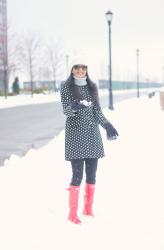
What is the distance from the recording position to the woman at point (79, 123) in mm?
4984

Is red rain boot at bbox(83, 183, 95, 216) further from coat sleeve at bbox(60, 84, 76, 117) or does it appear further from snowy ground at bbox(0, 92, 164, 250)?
coat sleeve at bbox(60, 84, 76, 117)

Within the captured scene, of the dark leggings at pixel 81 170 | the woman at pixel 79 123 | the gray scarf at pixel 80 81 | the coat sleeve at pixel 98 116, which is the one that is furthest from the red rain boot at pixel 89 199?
the gray scarf at pixel 80 81

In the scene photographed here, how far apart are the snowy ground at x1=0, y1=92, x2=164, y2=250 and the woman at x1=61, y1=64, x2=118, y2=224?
381 millimetres

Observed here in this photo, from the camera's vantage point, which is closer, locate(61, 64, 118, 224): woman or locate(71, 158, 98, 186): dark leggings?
locate(61, 64, 118, 224): woman

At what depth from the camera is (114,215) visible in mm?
5355

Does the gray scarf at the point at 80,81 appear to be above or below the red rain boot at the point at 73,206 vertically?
above

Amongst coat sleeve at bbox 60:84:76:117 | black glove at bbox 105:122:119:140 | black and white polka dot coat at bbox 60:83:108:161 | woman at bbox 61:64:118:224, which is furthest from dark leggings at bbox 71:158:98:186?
coat sleeve at bbox 60:84:76:117

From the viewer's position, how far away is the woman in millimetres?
4984

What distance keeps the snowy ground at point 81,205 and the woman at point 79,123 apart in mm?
381

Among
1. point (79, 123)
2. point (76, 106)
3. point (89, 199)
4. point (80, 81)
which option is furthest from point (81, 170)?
point (80, 81)

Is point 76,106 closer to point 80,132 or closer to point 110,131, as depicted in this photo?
point 80,132

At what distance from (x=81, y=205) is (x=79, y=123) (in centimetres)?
116

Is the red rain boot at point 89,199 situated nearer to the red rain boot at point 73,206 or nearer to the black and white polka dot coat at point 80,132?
the red rain boot at point 73,206

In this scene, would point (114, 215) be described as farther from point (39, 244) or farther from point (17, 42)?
point (17, 42)
